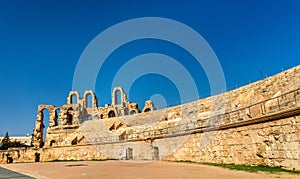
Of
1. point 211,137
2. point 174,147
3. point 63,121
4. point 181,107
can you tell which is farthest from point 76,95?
point 211,137

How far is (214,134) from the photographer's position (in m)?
14.5

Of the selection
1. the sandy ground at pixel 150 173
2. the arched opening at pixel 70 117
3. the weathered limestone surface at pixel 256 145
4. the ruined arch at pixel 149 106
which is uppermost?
the ruined arch at pixel 149 106

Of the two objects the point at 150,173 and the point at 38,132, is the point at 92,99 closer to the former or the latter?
the point at 38,132

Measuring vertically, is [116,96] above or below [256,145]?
above

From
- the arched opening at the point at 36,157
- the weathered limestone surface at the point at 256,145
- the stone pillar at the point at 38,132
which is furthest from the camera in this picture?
the stone pillar at the point at 38,132

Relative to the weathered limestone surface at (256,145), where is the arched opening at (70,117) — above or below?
above

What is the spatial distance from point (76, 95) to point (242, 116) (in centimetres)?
3999

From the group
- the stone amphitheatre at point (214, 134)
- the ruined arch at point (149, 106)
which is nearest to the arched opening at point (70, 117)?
the stone amphitheatre at point (214, 134)

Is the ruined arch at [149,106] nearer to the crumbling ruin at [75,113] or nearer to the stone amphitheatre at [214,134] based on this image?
the crumbling ruin at [75,113]

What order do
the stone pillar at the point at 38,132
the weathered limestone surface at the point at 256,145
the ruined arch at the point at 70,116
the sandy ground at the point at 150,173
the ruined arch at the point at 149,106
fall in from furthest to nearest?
the ruined arch at the point at 149,106, the ruined arch at the point at 70,116, the stone pillar at the point at 38,132, the weathered limestone surface at the point at 256,145, the sandy ground at the point at 150,173

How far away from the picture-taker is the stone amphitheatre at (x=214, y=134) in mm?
10273

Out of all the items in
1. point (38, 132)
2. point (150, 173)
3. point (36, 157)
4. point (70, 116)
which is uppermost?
point (70, 116)

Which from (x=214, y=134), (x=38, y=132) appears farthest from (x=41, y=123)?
(x=214, y=134)

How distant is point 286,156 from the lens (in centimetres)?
971
